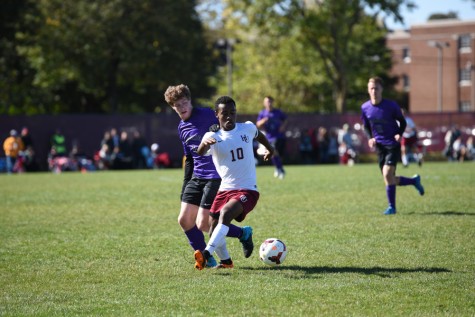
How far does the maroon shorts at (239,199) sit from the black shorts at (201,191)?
0.65ft

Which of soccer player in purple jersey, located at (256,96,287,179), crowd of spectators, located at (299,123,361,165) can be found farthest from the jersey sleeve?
crowd of spectators, located at (299,123,361,165)

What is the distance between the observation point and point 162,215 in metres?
14.0

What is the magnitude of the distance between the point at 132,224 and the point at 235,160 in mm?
4982

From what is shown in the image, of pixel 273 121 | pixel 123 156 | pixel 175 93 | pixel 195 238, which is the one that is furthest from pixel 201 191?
pixel 123 156

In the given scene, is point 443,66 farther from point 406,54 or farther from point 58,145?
point 58,145

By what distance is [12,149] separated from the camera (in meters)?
34.6

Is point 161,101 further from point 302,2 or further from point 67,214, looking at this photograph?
point 67,214

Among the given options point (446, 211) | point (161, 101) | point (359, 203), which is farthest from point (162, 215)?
point (161, 101)

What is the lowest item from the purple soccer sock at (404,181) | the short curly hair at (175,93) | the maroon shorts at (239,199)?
the purple soccer sock at (404,181)

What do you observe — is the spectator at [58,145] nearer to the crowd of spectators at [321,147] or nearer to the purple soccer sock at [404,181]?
the crowd of spectators at [321,147]

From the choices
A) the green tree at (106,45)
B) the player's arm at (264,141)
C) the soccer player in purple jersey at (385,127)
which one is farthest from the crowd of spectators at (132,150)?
the player's arm at (264,141)

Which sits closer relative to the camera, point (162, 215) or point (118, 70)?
point (162, 215)

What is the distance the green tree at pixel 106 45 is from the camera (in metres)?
49.0

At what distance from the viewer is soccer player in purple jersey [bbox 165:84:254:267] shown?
8.50 metres
